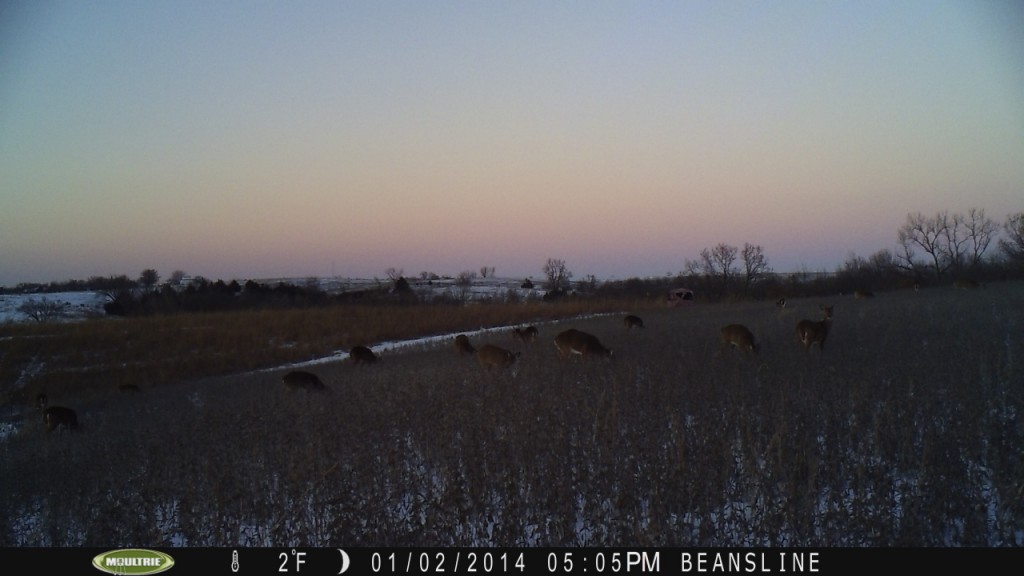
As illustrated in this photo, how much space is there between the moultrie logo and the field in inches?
6.9

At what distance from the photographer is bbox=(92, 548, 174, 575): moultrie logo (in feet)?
16.5

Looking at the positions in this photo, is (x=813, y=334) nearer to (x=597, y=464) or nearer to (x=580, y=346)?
(x=580, y=346)

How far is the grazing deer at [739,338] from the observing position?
1259 cm

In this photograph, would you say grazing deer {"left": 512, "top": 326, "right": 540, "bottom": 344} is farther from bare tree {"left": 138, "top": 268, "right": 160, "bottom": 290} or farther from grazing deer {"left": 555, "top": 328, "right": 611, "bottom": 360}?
bare tree {"left": 138, "top": 268, "right": 160, "bottom": 290}

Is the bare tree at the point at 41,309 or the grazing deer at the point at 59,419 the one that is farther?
the bare tree at the point at 41,309

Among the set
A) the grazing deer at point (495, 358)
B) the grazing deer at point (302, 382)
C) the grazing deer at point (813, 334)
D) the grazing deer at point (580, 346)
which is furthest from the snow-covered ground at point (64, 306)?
the grazing deer at point (813, 334)

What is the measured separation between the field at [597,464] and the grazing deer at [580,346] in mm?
2469

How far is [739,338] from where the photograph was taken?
12.9 meters

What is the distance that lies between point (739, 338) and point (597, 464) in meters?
8.07

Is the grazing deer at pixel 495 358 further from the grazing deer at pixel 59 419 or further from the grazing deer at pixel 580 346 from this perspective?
the grazing deer at pixel 59 419

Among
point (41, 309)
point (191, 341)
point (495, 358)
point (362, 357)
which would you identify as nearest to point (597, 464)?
point (495, 358)

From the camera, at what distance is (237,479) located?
6527 millimetres

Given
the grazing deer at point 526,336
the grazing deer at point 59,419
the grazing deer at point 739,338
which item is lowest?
the grazing deer at point 59,419

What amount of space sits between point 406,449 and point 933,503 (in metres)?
5.49
